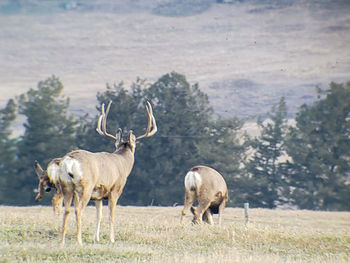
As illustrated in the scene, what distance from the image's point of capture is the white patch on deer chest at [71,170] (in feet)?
43.3

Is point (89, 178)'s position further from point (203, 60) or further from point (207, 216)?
point (203, 60)

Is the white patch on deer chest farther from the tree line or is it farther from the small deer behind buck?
the tree line

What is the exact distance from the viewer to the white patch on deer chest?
13.2 meters

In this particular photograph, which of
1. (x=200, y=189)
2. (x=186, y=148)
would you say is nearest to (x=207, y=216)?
(x=200, y=189)

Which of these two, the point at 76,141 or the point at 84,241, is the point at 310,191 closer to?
the point at 76,141

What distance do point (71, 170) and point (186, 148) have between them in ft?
127

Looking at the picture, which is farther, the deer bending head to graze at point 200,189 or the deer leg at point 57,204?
the deer leg at point 57,204

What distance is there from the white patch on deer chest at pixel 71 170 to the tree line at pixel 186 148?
116 feet

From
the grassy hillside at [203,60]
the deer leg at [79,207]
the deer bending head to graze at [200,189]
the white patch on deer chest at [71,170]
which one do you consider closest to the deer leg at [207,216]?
the deer bending head to graze at [200,189]

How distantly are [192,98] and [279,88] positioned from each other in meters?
81.7

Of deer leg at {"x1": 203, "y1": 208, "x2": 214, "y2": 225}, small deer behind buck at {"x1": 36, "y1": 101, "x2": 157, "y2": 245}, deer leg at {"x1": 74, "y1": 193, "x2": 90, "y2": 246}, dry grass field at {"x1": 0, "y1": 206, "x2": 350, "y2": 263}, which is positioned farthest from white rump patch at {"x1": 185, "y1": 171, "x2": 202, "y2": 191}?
deer leg at {"x1": 74, "y1": 193, "x2": 90, "y2": 246}

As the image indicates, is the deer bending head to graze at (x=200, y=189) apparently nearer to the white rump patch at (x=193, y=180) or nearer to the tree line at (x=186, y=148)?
the white rump patch at (x=193, y=180)

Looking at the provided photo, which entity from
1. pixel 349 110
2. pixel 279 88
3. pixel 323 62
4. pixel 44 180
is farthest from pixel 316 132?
pixel 323 62

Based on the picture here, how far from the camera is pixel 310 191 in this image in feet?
173
